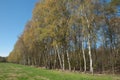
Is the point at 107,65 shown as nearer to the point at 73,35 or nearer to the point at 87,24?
the point at 73,35

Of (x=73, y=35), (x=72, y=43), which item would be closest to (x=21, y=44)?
(x=72, y=43)

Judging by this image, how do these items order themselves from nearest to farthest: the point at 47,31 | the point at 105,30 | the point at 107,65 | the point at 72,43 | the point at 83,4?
the point at 83,4, the point at 47,31, the point at 105,30, the point at 72,43, the point at 107,65

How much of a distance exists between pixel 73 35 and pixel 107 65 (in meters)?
17.6

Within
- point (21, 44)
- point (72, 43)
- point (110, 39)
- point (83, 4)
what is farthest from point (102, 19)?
point (21, 44)

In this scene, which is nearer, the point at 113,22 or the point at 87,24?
the point at 87,24

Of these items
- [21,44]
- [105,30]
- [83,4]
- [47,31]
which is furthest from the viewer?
[21,44]

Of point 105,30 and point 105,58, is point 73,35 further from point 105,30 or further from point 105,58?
point 105,58

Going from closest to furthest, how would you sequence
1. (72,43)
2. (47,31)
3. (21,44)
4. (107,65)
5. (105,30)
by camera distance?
(47,31) < (105,30) < (72,43) < (107,65) < (21,44)

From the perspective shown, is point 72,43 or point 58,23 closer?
point 58,23

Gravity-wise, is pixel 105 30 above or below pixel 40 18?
below

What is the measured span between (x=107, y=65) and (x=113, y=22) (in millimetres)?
18635

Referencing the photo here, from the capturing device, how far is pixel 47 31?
4191 cm

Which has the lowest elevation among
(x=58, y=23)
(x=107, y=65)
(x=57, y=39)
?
(x=107, y=65)

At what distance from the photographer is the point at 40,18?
49531 mm
